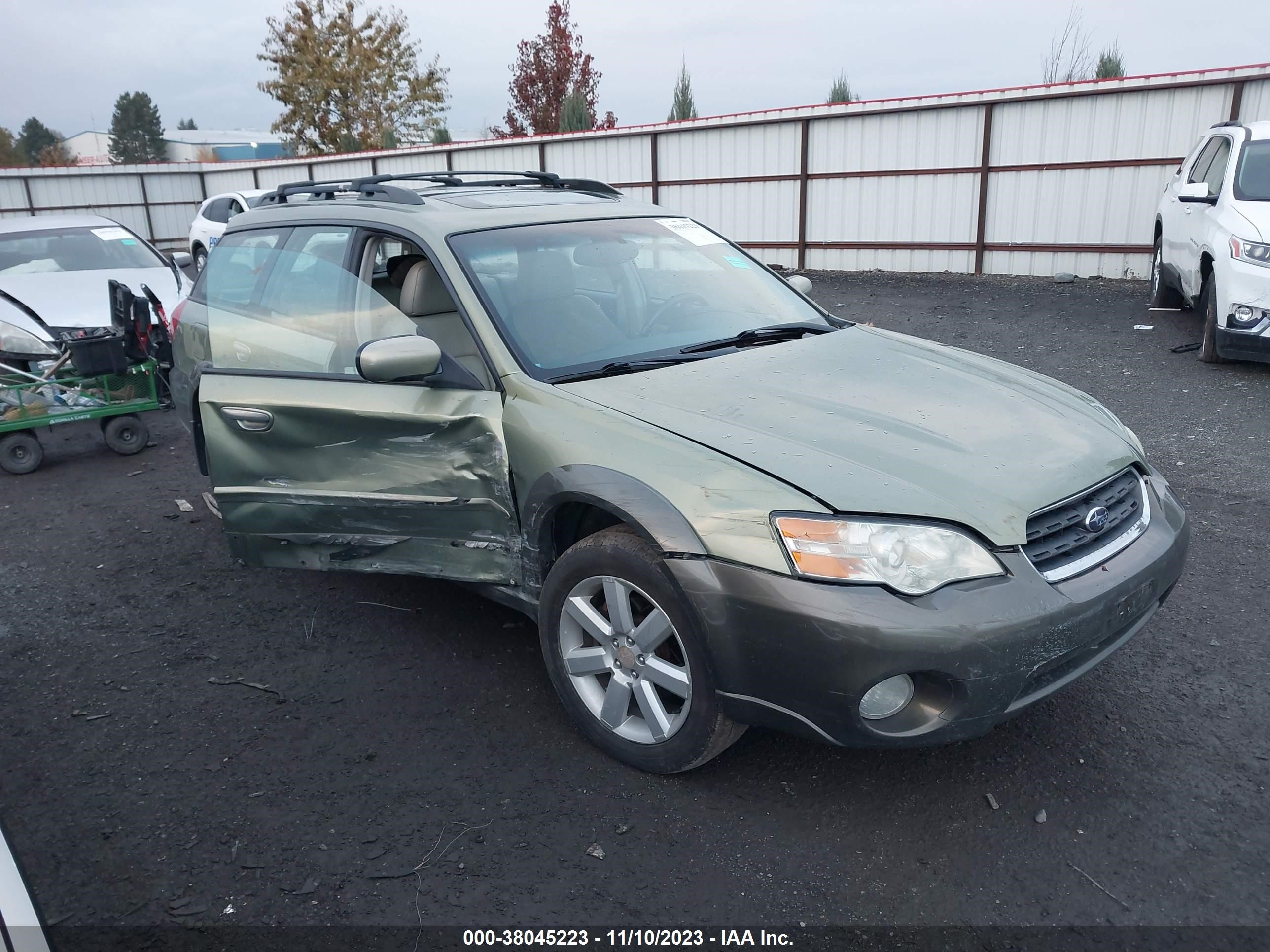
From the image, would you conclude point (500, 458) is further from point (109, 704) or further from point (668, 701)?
point (109, 704)

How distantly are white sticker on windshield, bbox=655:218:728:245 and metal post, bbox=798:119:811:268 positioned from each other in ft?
39.3

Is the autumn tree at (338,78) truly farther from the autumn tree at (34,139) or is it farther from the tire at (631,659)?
the autumn tree at (34,139)

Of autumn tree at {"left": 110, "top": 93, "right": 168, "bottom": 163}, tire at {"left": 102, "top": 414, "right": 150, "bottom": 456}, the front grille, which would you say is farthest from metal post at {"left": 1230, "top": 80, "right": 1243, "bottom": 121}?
autumn tree at {"left": 110, "top": 93, "right": 168, "bottom": 163}

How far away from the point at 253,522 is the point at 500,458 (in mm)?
1286

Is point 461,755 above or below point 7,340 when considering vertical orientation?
below

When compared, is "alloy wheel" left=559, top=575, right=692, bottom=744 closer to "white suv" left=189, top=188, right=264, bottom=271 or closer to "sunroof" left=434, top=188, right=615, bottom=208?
"sunroof" left=434, top=188, right=615, bottom=208

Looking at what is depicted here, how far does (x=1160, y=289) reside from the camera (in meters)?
10.4

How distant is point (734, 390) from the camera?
316 cm

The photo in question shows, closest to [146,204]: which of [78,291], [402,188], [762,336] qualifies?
[78,291]

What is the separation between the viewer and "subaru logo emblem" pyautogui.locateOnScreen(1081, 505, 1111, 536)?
2787mm

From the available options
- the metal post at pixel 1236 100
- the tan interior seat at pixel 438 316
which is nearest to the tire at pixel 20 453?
A: the tan interior seat at pixel 438 316

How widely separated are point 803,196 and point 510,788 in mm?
14265

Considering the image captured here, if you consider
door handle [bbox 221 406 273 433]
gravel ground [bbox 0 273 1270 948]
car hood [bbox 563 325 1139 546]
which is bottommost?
gravel ground [bbox 0 273 1270 948]

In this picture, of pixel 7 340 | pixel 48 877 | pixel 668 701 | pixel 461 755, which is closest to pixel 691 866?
pixel 668 701
